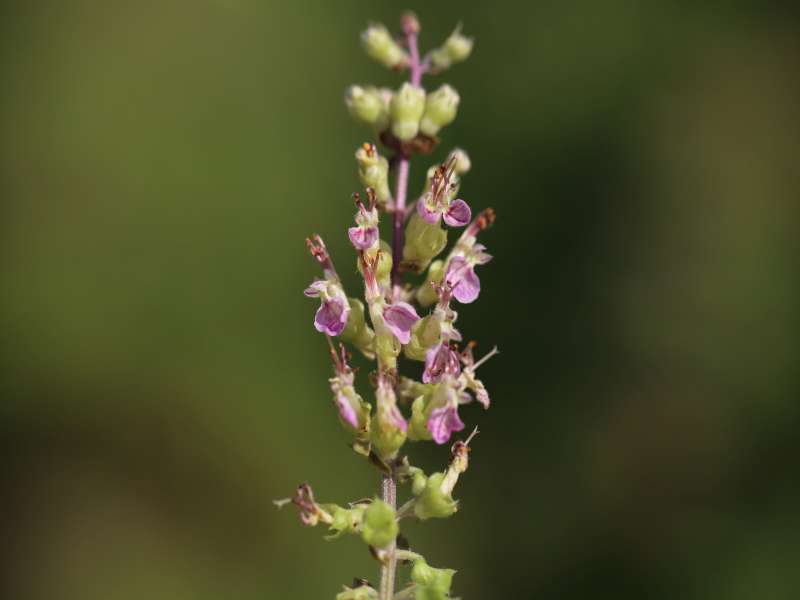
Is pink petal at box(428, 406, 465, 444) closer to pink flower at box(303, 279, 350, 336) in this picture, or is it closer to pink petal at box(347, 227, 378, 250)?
pink flower at box(303, 279, 350, 336)

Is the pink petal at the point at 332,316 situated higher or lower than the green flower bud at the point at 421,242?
lower

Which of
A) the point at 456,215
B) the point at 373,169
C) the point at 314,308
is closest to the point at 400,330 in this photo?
the point at 456,215

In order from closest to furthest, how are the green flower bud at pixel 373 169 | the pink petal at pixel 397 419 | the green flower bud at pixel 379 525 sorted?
the green flower bud at pixel 379 525 → the pink petal at pixel 397 419 → the green flower bud at pixel 373 169

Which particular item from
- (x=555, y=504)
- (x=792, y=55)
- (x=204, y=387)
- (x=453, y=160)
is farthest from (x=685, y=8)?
(x=453, y=160)

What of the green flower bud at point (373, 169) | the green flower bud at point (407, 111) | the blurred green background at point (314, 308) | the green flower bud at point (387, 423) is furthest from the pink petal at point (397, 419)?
the blurred green background at point (314, 308)

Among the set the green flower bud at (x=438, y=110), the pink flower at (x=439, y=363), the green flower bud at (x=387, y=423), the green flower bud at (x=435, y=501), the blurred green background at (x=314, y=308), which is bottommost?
the green flower bud at (x=435, y=501)

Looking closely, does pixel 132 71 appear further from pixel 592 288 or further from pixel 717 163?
pixel 717 163

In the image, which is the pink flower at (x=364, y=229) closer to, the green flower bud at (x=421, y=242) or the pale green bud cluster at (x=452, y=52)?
the green flower bud at (x=421, y=242)

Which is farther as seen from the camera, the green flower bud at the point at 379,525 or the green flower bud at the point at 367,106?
the green flower bud at the point at 367,106
